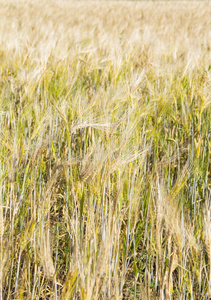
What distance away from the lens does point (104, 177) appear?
2.16 feet

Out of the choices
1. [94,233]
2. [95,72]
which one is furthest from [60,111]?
[95,72]

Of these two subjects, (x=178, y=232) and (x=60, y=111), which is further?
(x=60, y=111)

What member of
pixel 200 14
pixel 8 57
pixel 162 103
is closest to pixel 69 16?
pixel 200 14

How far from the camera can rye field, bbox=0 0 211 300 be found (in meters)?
0.60

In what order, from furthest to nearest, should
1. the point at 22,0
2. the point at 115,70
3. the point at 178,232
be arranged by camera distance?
1. the point at 22,0
2. the point at 115,70
3. the point at 178,232

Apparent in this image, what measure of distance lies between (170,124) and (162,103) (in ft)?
0.66

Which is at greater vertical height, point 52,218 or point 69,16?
point 69,16

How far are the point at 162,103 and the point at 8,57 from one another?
1005 mm

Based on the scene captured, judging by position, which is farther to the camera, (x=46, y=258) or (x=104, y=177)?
(x=104, y=177)

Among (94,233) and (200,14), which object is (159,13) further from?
(94,233)

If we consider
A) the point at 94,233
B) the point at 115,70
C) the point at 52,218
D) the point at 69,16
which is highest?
the point at 69,16

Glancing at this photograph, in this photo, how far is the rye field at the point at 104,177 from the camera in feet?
1.96

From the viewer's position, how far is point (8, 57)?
→ 1632mm

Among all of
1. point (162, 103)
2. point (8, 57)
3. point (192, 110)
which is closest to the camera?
point (162, 103)
